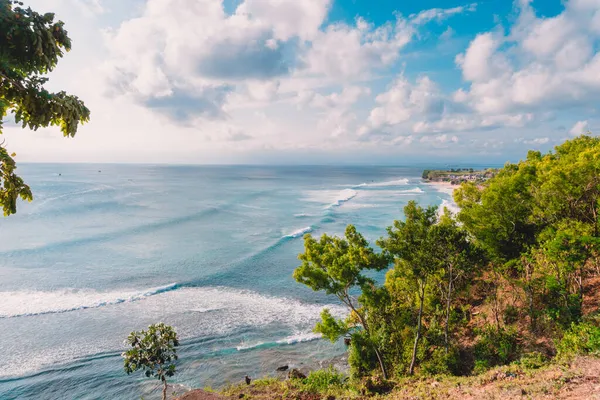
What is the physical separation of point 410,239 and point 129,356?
571 inches

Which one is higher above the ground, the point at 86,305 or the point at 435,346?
the point at 435,346

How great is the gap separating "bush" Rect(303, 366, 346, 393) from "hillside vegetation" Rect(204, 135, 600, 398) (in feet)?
0.23

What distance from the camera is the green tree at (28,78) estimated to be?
4.63 m

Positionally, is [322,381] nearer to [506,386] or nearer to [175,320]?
[506,386]

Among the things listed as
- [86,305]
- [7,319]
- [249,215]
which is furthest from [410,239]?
[249,215]

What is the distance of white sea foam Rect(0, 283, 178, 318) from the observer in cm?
3058

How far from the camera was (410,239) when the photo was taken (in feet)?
54.8

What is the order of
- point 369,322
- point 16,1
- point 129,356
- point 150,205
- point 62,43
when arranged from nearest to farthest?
point 16,1 → point 62,43 → point 129,356 → point 369,322 → point 150,205

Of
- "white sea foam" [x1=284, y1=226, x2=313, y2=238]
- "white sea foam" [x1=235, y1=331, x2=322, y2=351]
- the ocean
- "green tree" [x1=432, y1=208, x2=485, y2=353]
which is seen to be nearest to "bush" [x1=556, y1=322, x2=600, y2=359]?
"green tree" [x1=432, y1=208, x2=485, y2=353]

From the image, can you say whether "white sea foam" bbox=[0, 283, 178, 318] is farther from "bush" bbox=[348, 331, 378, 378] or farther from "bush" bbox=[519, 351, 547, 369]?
"bush" bbox=[519, 351, 547, 369]

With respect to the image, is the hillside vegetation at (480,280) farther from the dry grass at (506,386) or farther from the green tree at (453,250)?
the dry grass at (506,386)

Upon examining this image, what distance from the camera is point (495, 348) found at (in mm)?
17859

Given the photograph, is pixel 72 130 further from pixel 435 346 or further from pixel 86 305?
pixel 86 305

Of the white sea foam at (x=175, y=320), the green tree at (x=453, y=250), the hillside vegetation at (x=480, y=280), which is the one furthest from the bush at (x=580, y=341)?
the white sea foam at (x=175, y=320)
